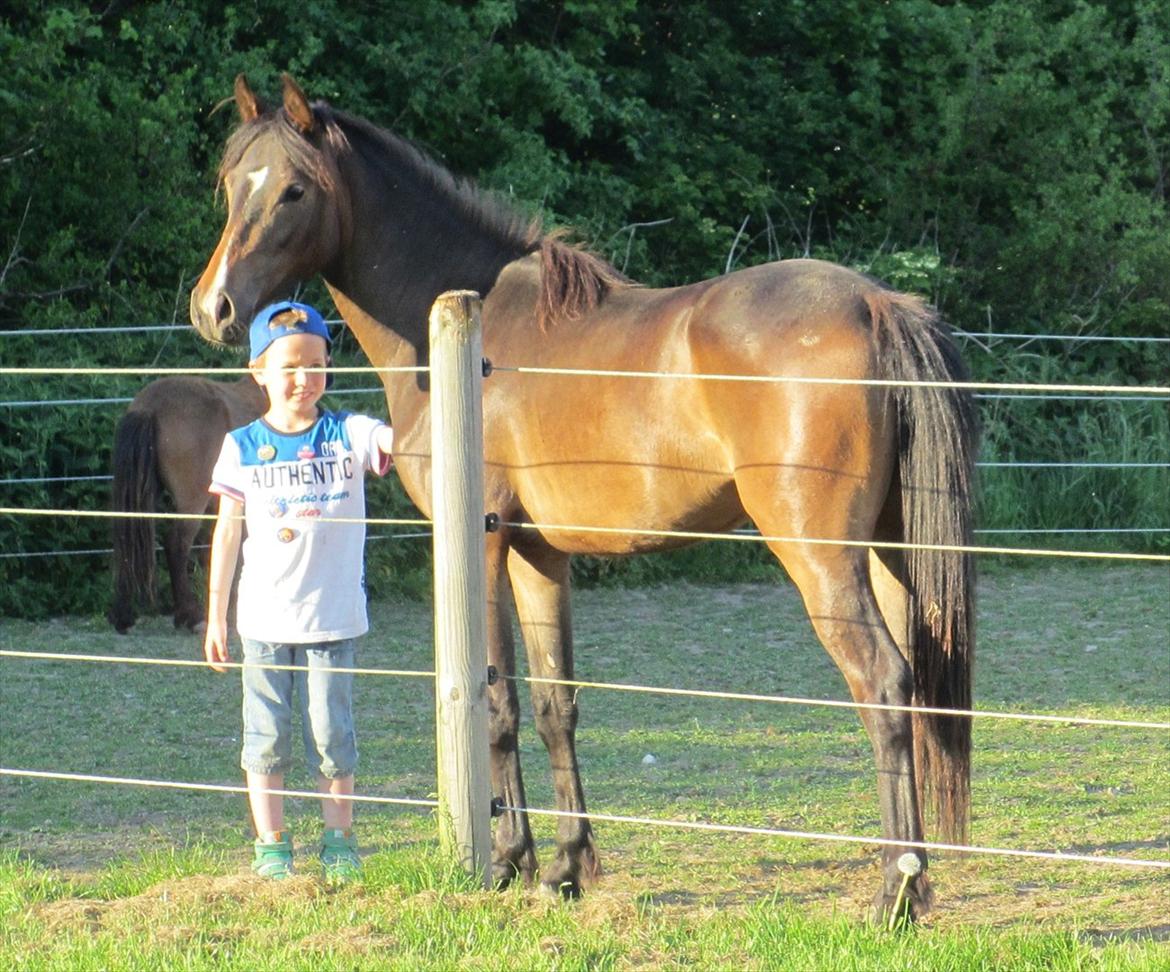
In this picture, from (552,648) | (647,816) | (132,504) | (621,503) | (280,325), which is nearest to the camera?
(280,325)

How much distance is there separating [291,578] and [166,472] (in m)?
4.91

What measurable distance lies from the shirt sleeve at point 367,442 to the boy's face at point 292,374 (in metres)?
0.12

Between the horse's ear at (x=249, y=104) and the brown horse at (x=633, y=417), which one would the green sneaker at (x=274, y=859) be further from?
the horse's ear at (x=249, y=104)

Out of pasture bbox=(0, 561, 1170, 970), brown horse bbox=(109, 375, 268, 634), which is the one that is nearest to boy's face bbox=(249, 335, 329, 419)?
pasture bbox=(0, 561, 1170, 970)

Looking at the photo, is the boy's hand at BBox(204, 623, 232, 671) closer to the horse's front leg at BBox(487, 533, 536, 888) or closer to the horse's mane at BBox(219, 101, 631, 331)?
the horse's front leg at BBox(487, 533, 536, 888)

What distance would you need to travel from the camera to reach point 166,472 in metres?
8.46

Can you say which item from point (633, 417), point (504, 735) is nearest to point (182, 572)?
point (504, 735)

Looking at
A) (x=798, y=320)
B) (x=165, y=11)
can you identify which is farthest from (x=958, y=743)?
(x=165, y=11)

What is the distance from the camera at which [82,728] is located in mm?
6250

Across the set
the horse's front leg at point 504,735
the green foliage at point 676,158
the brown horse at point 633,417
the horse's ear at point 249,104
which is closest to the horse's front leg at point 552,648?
the brown horse at point 633,417

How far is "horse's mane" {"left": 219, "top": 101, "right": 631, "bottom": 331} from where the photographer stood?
4301 mm

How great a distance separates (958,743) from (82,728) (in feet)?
Result: 12.6

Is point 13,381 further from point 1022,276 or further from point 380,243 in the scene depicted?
point 1022,276

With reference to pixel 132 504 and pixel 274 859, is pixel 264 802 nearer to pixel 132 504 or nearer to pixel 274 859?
pixel 274 859
